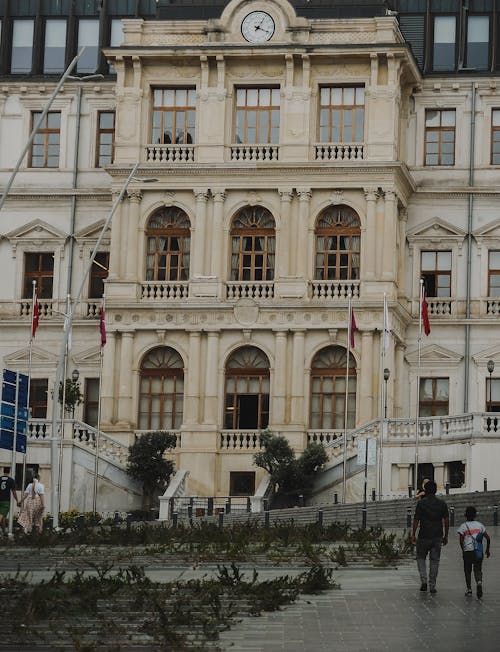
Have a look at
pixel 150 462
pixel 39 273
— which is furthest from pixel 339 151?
pixel 150 462

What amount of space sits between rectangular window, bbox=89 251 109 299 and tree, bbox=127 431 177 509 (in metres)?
9.82

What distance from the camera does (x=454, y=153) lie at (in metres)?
72.3

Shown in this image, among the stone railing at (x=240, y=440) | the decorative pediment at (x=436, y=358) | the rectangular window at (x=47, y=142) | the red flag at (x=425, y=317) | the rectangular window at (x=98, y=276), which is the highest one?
the rectangular window at (x=47, y=142)

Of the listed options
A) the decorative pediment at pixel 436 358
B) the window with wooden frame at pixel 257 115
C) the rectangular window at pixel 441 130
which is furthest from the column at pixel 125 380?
the rectangular window at pixel 441 130

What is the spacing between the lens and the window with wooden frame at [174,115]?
69.9m

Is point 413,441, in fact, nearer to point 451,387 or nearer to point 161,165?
point 451,387

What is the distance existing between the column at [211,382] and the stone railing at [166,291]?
2.17 m

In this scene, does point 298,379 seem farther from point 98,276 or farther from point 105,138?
point 105,138

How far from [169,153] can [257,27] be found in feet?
18.3

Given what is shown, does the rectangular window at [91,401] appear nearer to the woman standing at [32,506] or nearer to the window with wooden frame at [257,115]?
the window with wooden frame at [257,115]

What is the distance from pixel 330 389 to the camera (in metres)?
67.8

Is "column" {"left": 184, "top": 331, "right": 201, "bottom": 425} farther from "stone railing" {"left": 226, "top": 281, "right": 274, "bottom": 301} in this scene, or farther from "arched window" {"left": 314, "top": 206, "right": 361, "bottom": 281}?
"arched window" {"left": 314, "top": 206, "right": 361, "bottom": 281}

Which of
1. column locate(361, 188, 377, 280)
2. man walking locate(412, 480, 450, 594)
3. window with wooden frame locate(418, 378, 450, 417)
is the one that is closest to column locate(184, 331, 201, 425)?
column locate(361, 188, 377, 280)

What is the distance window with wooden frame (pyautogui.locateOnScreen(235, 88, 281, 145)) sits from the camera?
228 ft
